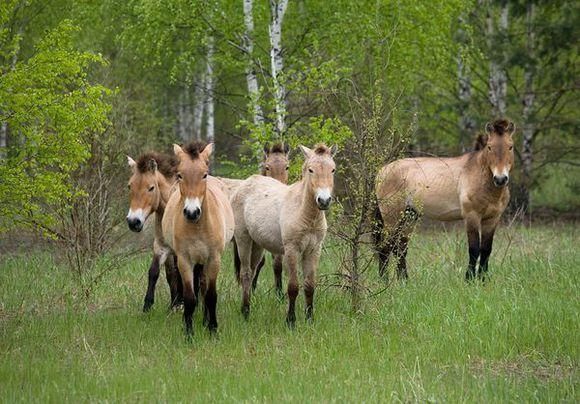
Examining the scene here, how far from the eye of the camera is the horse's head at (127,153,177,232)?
9.46 metres

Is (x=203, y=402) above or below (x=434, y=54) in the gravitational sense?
below

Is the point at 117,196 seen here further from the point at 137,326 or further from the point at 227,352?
the point at 227,352

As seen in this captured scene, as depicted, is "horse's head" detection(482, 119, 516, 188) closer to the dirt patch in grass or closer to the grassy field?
the grassy field

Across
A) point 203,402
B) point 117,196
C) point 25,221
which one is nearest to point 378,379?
point 203,402

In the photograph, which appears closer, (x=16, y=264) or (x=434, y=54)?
(x=16, y=264)

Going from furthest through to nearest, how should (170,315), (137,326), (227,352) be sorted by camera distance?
(170,315) < (137,326) < (227,352)

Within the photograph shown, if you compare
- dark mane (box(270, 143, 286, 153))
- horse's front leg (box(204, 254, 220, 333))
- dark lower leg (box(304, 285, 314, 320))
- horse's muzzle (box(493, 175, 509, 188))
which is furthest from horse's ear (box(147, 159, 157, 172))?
horse's muzzle (box(493, 175, 509, 188))

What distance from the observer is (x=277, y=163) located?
12.4 meters

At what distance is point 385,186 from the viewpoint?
1299 cm

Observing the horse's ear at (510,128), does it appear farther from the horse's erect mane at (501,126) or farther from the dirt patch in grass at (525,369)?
the dirt patch in grass at (525,369)

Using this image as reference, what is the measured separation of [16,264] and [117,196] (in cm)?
189

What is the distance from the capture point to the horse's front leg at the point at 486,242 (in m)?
11.4

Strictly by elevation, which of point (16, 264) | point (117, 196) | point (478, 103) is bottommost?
point (16, 264)

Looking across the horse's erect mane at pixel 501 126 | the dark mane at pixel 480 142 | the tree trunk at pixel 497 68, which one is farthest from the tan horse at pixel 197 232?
the tree trunk at pixel 497 68
